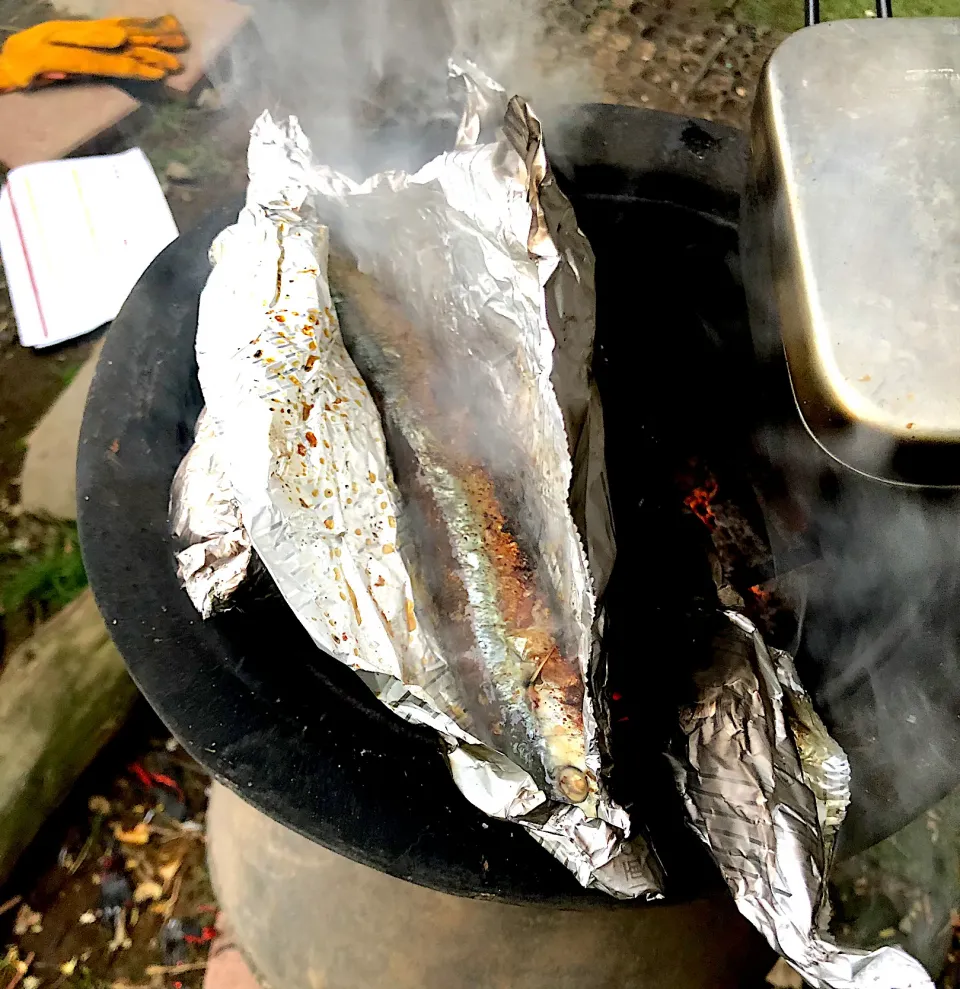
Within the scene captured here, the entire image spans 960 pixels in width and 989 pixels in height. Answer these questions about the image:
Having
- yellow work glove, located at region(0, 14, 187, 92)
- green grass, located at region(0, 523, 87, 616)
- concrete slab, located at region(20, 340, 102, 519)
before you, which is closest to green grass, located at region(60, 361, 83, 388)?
concrete slab, located at region(20, 340, 102, 519)

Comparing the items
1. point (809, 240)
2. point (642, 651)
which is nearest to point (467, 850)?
point (642, 651)

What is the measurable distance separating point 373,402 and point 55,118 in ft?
4.66

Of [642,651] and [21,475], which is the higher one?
[642,651]

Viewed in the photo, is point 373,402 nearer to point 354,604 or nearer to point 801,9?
point 354,604

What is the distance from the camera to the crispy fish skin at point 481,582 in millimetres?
699

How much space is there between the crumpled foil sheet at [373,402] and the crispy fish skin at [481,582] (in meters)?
0.02

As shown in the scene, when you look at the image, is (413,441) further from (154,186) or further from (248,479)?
(154,186)

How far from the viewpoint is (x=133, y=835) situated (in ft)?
4.35

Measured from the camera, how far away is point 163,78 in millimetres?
1841

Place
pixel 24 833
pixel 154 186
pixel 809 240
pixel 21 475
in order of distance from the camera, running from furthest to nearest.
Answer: pixel 154 186 < pixel 21 475 < pixel 24 833 < pixel 809 240

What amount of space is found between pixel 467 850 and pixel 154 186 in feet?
4.88

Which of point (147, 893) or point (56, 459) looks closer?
point (147, 893)

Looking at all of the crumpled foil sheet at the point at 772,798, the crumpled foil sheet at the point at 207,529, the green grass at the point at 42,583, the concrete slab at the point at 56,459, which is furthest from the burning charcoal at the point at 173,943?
the crumpled foil sheet at the point at 772,798

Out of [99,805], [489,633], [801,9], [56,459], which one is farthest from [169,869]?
[801,9]
